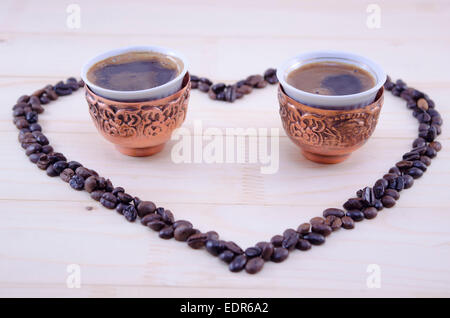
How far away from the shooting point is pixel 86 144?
1.31m

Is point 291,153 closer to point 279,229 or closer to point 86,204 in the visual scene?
point 279,229

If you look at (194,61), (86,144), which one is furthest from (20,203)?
(194,61)

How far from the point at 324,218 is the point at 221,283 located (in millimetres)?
250

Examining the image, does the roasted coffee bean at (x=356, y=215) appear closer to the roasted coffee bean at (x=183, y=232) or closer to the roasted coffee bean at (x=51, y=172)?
the roasted coffee bean at (x=183, y=232)

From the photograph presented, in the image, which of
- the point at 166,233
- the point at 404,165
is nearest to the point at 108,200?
the point at 166,233

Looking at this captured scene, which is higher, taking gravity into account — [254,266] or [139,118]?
[139,118]

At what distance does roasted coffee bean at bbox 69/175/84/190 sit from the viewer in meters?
1.16

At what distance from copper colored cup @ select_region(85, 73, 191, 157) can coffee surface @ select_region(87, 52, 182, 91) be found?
4cm

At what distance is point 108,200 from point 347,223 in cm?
45

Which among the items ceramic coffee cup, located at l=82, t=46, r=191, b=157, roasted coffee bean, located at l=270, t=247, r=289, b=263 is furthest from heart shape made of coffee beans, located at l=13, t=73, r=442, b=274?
ceramic coffee cup, located at l=82, t=46, r=191, b=157

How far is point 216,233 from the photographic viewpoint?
1042mm

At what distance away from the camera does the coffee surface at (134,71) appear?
1205 millimetres

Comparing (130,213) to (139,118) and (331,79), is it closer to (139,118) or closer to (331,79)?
(139,118)

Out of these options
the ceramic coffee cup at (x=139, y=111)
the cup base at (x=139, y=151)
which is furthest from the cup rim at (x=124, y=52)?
the cup base at (x=139, y=151)
